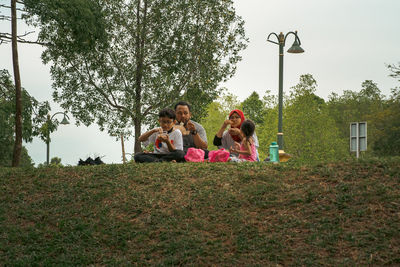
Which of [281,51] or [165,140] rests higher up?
[281,51]

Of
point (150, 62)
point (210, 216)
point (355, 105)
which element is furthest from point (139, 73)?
point (355, 105)

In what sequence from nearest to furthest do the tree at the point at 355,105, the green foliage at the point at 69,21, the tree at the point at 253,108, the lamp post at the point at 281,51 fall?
the green foliage at the point at 69,21
the lamp post at the point at 281,51
the tree at the point at 355,105
the tree at the point at 253,108

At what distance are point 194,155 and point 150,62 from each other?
12.1m

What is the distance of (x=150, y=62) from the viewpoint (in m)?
23.1

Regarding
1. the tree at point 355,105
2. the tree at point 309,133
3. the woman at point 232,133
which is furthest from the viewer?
the tree at point 355,105

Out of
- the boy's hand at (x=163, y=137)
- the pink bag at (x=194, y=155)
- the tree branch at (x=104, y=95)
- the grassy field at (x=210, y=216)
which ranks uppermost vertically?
the tree branch at (x=104, y=95)

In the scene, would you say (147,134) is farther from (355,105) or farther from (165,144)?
(355,105)

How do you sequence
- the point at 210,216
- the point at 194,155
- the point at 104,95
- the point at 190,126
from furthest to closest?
the point at 104,95 → the point at 190,126 → the point at 194,155 → the point at 210,216

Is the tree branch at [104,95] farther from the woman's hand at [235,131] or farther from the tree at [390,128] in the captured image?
the tree at [390,128]

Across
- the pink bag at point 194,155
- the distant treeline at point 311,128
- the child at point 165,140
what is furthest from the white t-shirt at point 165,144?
the distant treeline at point 311,128

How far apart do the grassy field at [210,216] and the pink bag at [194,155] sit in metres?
1.39

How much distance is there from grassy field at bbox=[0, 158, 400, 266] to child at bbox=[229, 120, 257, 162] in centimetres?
102

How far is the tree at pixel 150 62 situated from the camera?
22672 mm

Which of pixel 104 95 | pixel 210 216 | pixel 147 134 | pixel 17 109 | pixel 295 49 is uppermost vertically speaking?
pixel 295 49
